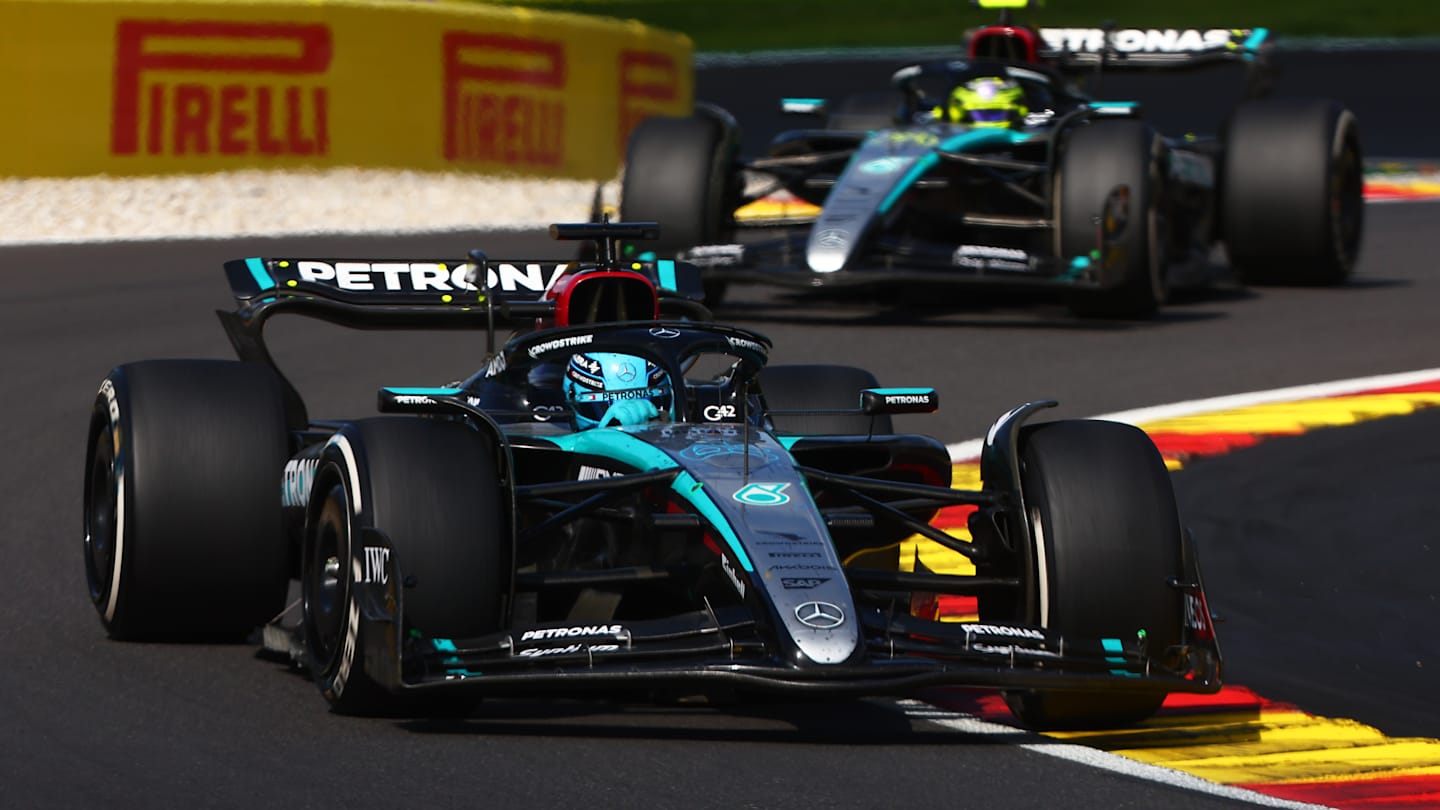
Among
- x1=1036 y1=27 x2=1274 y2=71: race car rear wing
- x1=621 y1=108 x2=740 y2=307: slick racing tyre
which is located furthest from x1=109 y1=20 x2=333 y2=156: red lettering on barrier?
x1=1036 y1=27 x2=1274 y2=71: race car rear wing

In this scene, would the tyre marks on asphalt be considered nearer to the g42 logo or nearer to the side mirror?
the side mirror

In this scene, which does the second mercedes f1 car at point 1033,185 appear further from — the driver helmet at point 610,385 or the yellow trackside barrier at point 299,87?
the driver helmet at point 610,385

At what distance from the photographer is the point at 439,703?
6172mm

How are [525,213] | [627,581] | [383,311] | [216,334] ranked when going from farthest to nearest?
[525,213] → [216,334] → [383,311] → [627,581]

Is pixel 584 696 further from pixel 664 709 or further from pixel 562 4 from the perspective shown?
pixel 562 4

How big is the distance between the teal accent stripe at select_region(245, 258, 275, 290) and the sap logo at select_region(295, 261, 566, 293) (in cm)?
11

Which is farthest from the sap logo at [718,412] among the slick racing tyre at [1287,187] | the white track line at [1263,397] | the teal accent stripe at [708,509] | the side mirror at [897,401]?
the slick racing tyre at [1287,187]

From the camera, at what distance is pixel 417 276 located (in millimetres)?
8477

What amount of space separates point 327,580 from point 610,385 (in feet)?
3.57

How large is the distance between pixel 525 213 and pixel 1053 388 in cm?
756

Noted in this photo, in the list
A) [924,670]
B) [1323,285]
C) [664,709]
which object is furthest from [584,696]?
[1323,285]

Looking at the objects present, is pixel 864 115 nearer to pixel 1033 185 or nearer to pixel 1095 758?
pixel 1033 185

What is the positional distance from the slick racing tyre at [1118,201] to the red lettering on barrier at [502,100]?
579 centimetres

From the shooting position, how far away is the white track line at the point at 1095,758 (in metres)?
5.70
